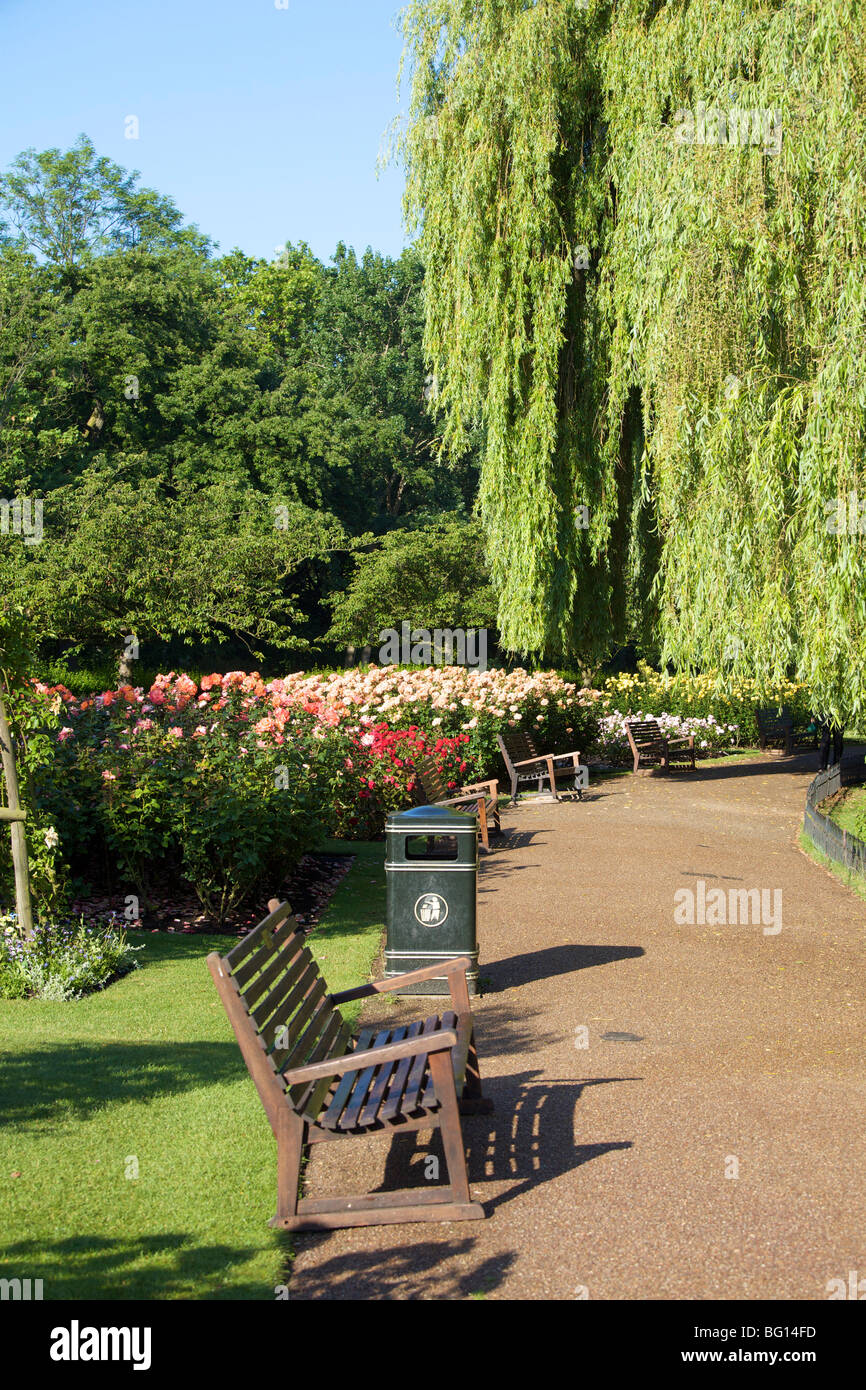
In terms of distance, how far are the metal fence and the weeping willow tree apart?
2305mm

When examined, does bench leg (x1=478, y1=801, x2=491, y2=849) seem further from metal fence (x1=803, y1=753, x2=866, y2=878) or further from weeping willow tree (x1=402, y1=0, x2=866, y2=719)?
→ metal fence (x1=803, y1=753, x2=866, y2=878)

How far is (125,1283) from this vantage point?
3.57 metres

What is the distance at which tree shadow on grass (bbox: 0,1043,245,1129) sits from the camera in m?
5.06

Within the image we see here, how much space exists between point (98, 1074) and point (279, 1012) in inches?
61.1

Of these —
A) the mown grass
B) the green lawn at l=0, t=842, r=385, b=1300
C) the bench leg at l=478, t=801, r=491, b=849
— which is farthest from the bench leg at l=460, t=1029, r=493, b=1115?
the bench leg at l=478, t=801, r=491, b=849

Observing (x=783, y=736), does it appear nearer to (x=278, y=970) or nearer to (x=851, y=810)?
(x=851, y=810)

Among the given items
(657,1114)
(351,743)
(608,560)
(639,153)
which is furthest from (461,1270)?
(608,560)

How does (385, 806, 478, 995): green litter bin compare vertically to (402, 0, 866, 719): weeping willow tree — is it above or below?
below

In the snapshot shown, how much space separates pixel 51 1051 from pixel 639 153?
31.5 feet

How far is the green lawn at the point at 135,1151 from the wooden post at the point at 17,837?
79cm

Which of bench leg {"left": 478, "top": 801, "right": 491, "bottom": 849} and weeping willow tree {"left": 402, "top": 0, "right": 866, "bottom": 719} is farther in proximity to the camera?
bench leg {"left": 478, "top": 801, "right": 491, "bottom": 849}

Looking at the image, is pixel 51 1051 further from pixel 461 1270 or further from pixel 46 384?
pixel 46 384

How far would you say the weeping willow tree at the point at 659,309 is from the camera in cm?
867

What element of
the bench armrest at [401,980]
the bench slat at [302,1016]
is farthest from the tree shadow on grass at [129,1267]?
the bench armrest at [401,980]
